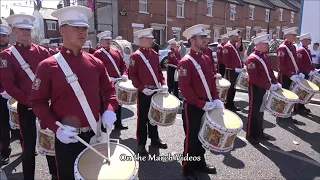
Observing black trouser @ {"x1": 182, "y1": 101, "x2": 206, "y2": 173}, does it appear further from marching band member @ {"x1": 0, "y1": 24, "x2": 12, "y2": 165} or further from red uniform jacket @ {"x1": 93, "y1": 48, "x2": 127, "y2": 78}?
marching band member @ {"x1": 0, "y1": 24, "x2": 12, "y2": 165}

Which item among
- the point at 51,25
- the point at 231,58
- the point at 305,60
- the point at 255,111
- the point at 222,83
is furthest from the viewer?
the point at 51,25

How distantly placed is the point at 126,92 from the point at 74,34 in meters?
3.16

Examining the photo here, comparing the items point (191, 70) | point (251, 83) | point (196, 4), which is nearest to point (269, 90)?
point (251, 83)

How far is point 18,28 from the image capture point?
346 cm

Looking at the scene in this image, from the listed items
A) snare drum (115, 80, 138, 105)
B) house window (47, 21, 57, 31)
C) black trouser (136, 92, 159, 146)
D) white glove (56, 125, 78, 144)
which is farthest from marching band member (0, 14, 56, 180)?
house window (47, 21, 57, 31)

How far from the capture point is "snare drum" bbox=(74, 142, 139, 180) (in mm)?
2039

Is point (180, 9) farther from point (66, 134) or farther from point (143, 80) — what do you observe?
point (66, 134)

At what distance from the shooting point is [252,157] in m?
4.54

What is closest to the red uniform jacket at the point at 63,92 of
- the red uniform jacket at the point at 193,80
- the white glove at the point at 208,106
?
the red uniform jacket at the point at 193,80

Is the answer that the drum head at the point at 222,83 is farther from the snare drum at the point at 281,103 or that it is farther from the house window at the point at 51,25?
the house window at the point at 51,25

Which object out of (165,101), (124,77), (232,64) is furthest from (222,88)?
(165,101)

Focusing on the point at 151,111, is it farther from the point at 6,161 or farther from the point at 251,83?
the point at 6,161

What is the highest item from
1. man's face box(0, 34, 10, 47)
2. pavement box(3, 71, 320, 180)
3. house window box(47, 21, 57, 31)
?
house window box(47, 21, 57, 31)

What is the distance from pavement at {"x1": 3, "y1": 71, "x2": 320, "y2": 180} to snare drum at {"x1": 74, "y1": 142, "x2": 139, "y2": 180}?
5.72 feet
